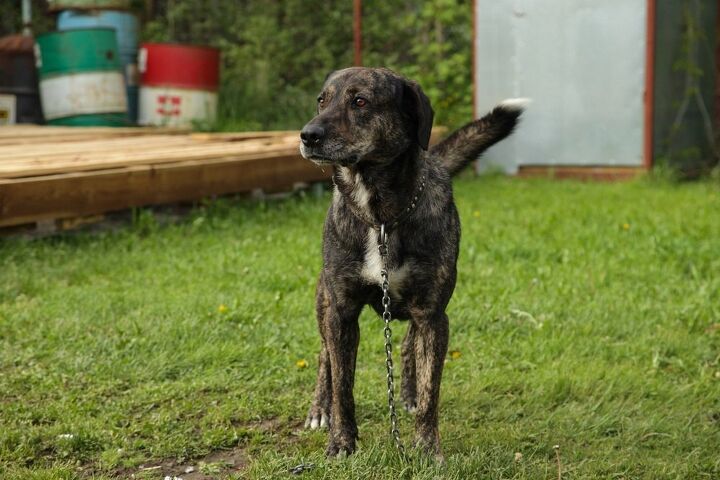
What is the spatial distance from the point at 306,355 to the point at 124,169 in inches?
111

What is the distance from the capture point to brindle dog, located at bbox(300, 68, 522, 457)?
3.16 meters

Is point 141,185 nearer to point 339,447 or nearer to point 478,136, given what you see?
point 478,136

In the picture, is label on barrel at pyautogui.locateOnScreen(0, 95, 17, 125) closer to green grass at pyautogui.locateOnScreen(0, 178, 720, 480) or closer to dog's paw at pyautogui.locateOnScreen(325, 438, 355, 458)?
green grass at pyautogui.locateOnScreen(0, 178, 720, 480)

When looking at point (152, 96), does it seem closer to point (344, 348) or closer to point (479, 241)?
point (479, 241)

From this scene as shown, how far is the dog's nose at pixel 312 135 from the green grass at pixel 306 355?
3.54ft

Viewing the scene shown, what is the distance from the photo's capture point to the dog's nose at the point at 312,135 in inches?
119

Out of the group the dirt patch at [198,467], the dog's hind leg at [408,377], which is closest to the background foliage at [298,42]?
the dog's hind leg at [408,377]

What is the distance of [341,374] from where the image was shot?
11.0 feet

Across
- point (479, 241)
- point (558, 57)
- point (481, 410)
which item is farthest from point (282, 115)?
point (481, 410)

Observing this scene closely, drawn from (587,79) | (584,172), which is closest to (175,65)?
(587,79)

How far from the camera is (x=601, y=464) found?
3.38 meters

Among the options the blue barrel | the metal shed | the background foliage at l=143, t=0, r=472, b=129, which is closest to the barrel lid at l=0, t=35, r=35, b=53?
the blue barrel

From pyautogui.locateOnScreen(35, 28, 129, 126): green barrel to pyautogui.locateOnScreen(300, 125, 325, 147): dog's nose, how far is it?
786cm

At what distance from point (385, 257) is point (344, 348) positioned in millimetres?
392
